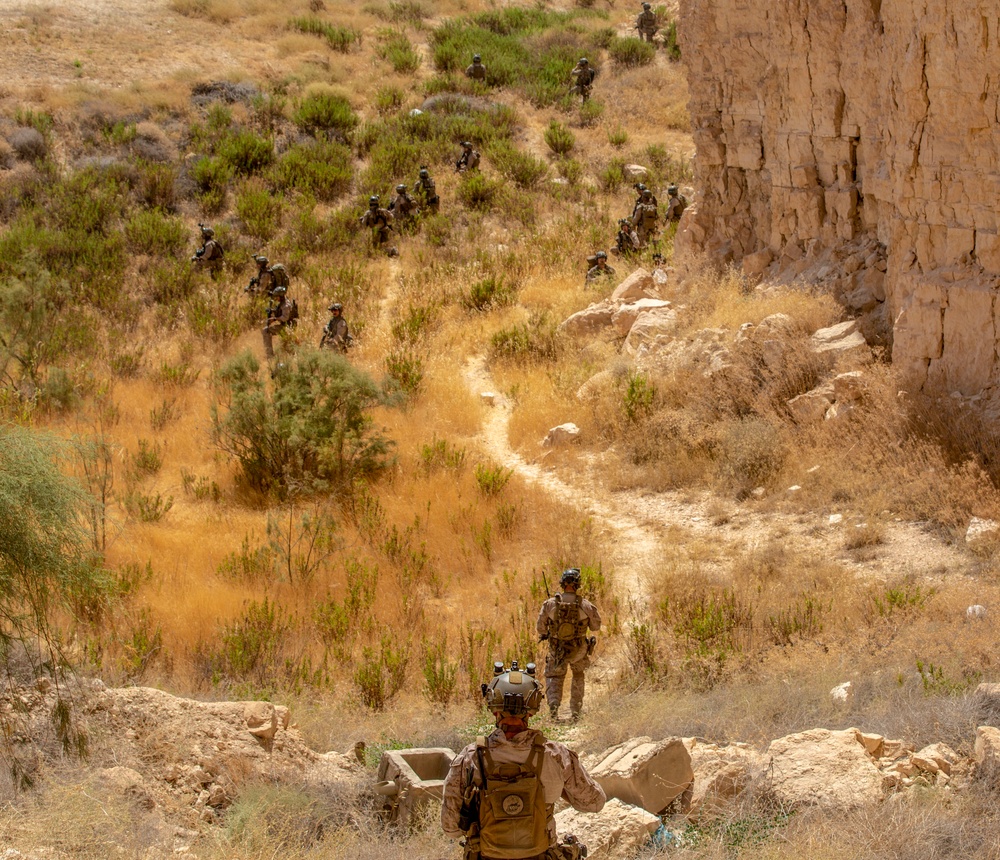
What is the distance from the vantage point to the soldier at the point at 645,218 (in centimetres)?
1557

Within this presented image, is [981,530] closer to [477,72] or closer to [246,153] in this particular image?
[246,153]

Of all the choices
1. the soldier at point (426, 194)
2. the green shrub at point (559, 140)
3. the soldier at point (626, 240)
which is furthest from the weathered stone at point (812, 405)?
the green shrub at point (559, 140)

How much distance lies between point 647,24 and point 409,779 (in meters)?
26.3

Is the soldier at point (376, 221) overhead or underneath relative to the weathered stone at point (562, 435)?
overhead

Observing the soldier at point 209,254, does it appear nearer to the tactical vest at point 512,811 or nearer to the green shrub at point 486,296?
the green shrub at point 486,296

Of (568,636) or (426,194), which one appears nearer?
(568,636)

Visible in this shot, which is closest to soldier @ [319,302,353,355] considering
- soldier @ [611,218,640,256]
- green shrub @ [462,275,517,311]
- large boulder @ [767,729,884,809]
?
green shrub @ [462,275,517,311]

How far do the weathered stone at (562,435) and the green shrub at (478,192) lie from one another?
9.07 meters

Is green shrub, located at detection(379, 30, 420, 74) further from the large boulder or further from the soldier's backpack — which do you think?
the large boulder

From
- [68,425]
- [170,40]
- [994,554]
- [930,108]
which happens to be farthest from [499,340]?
[170,40]

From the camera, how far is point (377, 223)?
57.4ft

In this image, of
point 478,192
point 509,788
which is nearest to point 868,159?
point 509,788

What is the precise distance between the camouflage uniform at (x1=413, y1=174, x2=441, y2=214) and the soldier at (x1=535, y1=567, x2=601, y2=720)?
523 inches

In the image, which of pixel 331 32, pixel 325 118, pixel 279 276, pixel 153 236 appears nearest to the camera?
pixel 279 276
